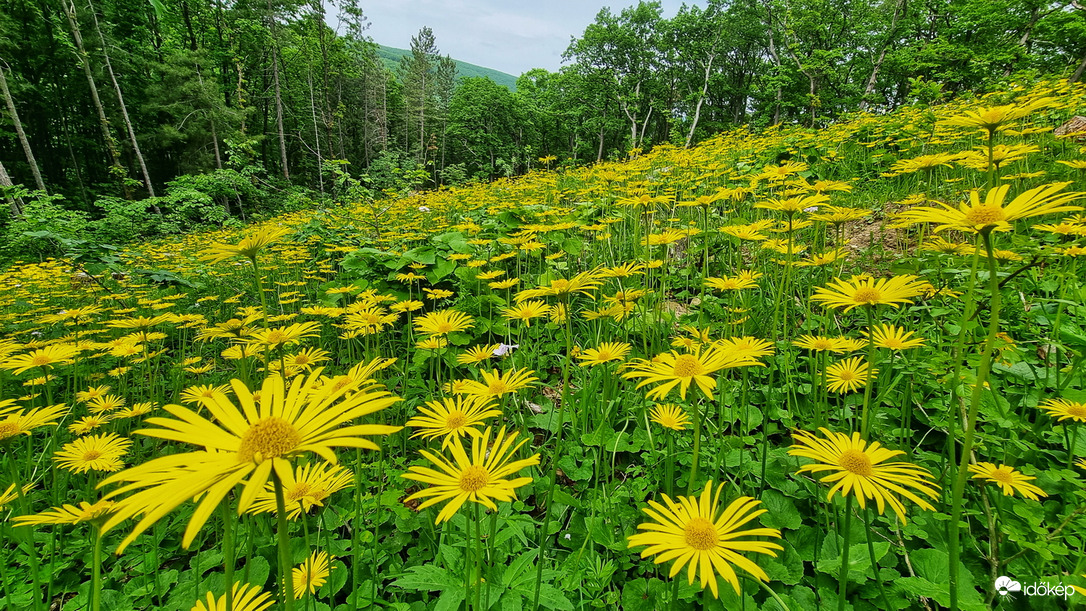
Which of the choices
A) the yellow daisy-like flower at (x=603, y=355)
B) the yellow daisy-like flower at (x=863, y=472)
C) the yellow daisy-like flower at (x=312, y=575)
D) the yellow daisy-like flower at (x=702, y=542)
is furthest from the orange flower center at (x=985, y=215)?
the yellow daisy-like flower at (x=312, y=575)

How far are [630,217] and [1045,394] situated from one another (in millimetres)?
2397

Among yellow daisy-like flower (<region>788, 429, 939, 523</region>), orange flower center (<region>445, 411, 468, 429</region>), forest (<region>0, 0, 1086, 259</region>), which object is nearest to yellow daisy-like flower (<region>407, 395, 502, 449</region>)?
orange flower center (<region>445, 411, 468, 429</region>)

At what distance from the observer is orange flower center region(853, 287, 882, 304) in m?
0.97

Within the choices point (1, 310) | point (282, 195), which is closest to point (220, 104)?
point (282, 195)

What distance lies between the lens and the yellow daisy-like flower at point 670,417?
1.12m

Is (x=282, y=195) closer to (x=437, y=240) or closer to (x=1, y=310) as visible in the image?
(x=1, y=310)

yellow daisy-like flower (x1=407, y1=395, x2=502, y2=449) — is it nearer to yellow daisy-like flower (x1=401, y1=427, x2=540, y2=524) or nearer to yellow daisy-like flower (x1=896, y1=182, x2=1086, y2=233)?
yellow daisy-like flower (x1=401, y1=427, x2=540, y2=524)

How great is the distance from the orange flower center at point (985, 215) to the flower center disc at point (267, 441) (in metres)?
1.21

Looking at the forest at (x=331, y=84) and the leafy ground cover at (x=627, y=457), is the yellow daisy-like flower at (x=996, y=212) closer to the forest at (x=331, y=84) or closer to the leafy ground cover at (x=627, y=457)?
the leafy ground cover at (x=627, y=457)

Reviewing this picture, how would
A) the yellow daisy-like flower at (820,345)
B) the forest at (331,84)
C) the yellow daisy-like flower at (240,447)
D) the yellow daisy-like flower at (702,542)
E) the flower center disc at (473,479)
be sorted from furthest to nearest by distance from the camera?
the forest at (331,84) < the yellow daisy-like flower at (820,345) < the flower center disc at (473,479) < the yellow daisy-like flower at (702,542) < the yellow daisy-like flower at (240,447)

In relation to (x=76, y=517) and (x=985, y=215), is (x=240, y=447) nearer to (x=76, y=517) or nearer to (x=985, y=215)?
(x=76, y=517)

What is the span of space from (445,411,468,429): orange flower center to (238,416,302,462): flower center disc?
0.40m

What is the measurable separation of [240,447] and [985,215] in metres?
1.31

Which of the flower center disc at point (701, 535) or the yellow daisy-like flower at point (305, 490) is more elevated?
the flower center disc at point (701, 535)
